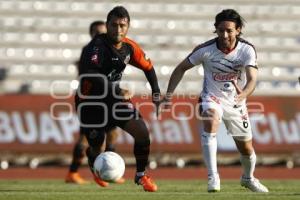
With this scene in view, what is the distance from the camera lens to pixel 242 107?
31.7 feet

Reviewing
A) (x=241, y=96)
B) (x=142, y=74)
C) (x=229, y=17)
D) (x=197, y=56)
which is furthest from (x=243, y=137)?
(x=142, y=74)

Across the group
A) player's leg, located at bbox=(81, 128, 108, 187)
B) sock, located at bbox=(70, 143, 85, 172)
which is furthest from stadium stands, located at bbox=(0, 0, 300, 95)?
player's leg, located at bbox=(81, 128, 108, 187)

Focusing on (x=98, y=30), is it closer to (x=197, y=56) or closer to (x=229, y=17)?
(x=197, y=56)

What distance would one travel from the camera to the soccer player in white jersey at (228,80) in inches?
366

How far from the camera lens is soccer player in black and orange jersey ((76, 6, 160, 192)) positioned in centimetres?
945

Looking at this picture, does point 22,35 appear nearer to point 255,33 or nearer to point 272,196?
point 255,33

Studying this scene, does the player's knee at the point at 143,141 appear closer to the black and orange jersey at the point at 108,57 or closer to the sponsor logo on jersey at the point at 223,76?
the black and orange jersey at the point at 108,57

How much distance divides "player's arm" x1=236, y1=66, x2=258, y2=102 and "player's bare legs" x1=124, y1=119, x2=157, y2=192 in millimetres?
1125

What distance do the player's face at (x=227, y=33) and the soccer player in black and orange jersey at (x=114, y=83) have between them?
993 mm

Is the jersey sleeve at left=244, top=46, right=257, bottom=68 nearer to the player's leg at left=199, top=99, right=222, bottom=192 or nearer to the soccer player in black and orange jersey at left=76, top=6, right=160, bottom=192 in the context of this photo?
the player's leg at left=199, top=99, right=222, bottom=192

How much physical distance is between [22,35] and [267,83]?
5710 mm

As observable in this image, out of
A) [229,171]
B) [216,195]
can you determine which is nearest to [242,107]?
[216,195]

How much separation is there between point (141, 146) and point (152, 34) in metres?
10.5

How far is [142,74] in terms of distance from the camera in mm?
18891
